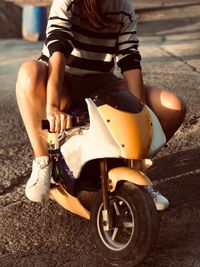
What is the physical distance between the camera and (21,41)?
9797mm

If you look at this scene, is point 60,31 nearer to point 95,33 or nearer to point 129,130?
point 95,33

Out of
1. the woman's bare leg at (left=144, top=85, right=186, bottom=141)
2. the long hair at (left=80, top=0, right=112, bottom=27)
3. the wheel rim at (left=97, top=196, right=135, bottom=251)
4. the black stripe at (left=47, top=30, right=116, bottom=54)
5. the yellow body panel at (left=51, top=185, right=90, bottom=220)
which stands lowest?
the yellow body panel at (left=51, top=185, right=90, bottom=220)

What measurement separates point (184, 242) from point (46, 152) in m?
Result: 0.85

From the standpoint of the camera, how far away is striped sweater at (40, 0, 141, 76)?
3.13 metres

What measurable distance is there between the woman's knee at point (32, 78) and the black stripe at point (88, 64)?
8.8 inches

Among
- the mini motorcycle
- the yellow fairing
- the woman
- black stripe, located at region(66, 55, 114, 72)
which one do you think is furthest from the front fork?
black stripe, located at region(66, 55, 114, 72)

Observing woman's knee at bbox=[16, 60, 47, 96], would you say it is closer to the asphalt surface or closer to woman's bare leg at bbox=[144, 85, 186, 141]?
woman's bare leg at bbox=[144, 85, 186, 141]

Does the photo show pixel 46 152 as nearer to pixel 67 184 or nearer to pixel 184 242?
pixel 67 184

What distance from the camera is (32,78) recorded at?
3.08 meters

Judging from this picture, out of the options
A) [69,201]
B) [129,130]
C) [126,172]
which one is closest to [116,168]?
[126,172]

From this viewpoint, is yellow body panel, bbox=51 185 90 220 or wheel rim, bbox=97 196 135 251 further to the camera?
yellow body panel, bbox=51 185 90 220

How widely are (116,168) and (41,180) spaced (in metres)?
0.56

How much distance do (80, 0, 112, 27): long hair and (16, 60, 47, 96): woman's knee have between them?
343mm

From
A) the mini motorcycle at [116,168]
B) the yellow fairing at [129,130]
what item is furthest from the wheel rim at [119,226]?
the yellow fairing at [129,130]
